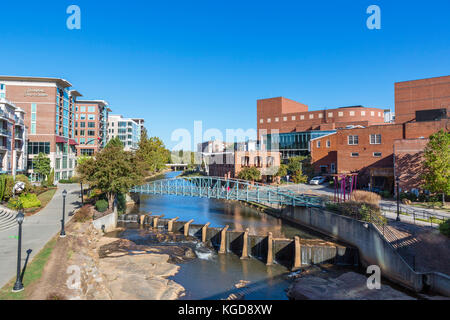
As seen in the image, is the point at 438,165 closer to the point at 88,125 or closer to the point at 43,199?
the point at 43,199

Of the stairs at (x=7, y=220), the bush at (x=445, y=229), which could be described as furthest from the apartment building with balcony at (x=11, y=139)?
the bush at (x=445, y=229)

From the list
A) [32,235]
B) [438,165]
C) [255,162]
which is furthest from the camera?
[255,162]

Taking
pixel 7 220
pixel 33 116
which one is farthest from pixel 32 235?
pixel 33 116

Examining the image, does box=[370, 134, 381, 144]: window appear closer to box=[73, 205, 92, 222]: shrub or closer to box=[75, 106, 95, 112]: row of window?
box=[73, 205, 92, 222]: shrub

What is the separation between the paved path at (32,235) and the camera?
15.2m

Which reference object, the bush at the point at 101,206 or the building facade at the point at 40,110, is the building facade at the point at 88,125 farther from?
the bush at the point at 101,206

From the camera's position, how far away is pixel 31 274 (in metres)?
14.3

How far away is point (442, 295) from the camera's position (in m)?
15.0

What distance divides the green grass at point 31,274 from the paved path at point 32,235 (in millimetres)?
339

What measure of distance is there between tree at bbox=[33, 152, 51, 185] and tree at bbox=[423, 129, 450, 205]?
55004 mm

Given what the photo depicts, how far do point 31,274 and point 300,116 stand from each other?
83192 millimetres

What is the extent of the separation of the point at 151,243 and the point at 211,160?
168 feet

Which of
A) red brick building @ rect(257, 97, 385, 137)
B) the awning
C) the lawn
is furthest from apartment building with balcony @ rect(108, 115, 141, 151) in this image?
the lawn
